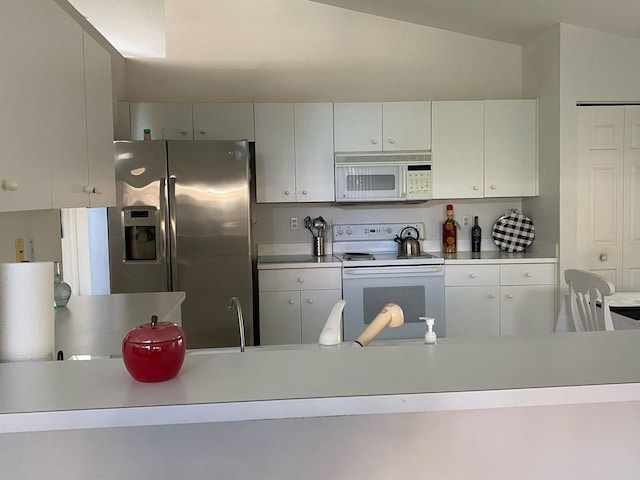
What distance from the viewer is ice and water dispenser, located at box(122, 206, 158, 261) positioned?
357 cm

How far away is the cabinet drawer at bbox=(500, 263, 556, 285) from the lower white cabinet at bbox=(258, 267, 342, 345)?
1192 mm

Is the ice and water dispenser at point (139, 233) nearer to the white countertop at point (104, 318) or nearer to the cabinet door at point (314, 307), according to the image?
the white countertop at point (104, 318)

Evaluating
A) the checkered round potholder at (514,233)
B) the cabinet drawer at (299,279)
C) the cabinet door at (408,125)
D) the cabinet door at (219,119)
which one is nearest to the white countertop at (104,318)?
the cabinet drawer at (299,279)

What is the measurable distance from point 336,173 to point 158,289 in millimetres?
1494

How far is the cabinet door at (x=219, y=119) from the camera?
3982mm

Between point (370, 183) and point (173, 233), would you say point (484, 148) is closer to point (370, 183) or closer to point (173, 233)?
point (370, 183)

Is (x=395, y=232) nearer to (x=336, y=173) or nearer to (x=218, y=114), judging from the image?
(x=336, y=173)

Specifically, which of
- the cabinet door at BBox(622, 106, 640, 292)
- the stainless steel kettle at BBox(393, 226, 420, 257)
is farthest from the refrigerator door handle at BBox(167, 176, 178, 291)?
the cabinet door at BBox(622, 106, 640, 292)

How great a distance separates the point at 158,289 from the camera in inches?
141

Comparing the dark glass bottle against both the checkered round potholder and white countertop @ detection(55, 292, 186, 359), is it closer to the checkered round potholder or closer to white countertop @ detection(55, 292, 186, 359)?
the checkered round potholder

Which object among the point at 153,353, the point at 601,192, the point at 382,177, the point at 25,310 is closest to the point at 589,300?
the point at 601,192

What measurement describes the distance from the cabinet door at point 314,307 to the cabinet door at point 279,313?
0.15ft

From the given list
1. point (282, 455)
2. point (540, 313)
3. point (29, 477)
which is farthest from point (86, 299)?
point (540, 313)

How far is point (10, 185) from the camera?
145 cm
